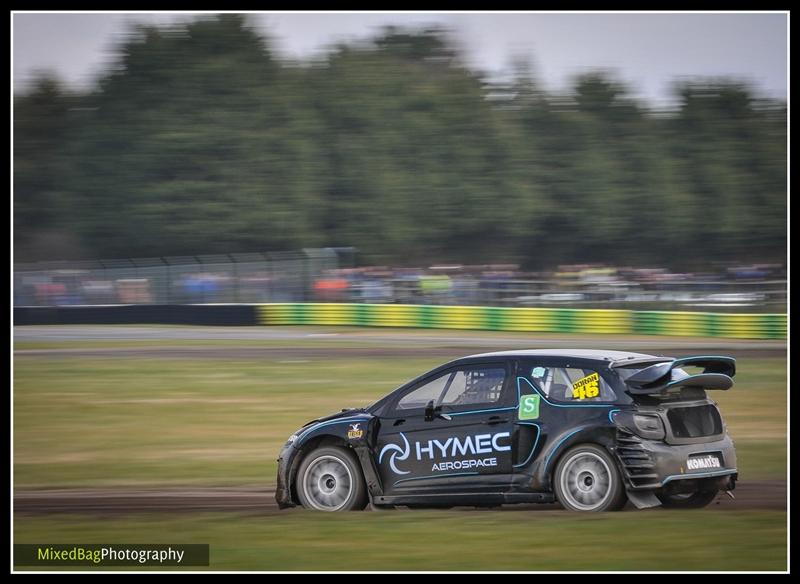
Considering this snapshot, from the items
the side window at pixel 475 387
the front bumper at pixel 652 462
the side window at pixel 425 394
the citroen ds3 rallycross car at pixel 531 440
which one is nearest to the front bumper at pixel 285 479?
the citroen ds3 rallycross car at pixel 531 440

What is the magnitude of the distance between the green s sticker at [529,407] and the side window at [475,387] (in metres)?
0.23

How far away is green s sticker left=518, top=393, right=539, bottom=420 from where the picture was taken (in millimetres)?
9116

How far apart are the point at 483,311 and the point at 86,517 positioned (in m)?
20.9

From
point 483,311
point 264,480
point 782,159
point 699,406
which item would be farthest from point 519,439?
point 782,159

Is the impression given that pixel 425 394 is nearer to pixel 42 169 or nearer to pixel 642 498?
pixel 642 498

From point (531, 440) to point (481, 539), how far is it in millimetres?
914

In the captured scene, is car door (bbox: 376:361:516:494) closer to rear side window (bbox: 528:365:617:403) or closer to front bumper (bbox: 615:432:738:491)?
rear side window (bbox: 528:365:617:403)

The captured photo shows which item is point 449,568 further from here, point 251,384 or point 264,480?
point 251,384

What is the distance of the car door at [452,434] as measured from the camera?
30.2 feet

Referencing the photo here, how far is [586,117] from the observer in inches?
1848

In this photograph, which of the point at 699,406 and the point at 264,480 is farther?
the point at 264,480

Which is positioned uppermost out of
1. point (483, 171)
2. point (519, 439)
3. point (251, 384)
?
point (483, 171)

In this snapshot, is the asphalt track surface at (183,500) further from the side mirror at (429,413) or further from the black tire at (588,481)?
the side mirror at (429,413)

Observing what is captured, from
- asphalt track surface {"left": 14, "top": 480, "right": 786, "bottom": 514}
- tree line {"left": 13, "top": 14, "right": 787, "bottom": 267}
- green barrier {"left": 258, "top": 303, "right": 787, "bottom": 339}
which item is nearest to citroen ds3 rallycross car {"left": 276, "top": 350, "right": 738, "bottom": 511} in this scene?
asphalt track surface {"left": 14, "top": 480, "right": 786, "bottom": 514}
